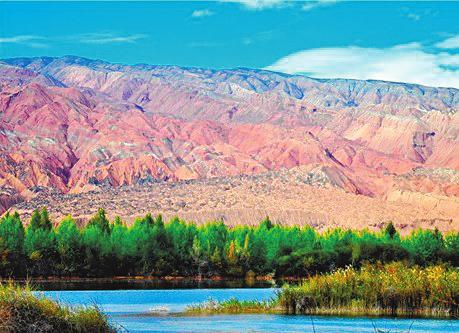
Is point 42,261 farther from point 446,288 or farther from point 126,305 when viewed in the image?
point 446,288

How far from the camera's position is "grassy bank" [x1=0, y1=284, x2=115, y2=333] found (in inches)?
1057

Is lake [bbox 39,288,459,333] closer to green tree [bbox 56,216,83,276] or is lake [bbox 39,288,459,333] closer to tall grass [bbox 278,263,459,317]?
tall grass [bbox 278,263,459,317]

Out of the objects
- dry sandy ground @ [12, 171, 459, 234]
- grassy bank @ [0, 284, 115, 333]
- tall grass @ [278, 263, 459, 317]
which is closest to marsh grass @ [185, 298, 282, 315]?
tall grass @ [278, 263, 459, 317]

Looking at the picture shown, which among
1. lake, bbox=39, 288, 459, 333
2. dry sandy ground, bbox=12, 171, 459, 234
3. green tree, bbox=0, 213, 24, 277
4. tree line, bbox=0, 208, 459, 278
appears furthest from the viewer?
dry sandy ground, bbox=12, 171, 459, 234

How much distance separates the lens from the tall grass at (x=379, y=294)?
4303cm

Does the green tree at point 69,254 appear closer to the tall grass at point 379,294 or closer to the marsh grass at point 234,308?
the marsh grass at point 234,308

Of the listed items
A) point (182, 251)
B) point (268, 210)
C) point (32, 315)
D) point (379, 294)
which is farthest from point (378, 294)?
point (268, 210)

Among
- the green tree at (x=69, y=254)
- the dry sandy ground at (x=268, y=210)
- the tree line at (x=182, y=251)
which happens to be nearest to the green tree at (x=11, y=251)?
the tree line at (x=182, y=251)

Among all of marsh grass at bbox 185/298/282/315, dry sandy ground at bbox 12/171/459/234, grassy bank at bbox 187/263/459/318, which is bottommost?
dry sandy ground at bbox 12/171/459/234

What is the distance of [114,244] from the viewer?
107500 mm

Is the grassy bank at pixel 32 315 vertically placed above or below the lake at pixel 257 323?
above

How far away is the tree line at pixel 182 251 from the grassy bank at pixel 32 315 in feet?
227

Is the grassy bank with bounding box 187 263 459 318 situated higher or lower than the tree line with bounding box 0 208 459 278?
higher

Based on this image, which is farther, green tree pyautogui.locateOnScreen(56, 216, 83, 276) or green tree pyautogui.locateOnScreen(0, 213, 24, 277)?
green tree pyautogui.locateOnScreen(56, 216, 83, 276)
